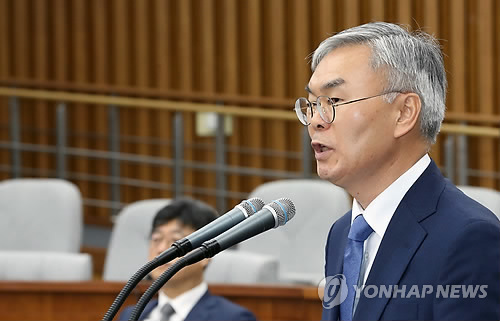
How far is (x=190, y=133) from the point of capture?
20.9 feet

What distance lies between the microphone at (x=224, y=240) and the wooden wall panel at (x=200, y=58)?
13.9 ft

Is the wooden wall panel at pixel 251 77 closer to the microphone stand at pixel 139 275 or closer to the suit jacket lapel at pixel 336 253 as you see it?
the suit jacket lapel at pixel 336 253

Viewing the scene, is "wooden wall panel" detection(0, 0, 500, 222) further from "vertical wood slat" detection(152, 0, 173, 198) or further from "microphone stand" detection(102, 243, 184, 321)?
"microphone stand" detection(102, 243, 184, 321)

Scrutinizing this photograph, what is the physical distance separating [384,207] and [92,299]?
2049 mm

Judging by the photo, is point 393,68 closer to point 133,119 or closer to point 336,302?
point 336,302

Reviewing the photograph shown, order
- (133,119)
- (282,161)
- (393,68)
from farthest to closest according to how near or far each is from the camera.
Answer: (133,119)
(282,161)
(393,68)

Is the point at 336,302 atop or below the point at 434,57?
below

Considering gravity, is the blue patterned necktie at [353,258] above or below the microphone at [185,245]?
below

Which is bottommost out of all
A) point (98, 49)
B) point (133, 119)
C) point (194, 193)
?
point (194, 193)

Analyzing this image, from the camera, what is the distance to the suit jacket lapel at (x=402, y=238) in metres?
1.53

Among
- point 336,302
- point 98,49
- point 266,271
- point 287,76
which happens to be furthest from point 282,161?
point 336,302

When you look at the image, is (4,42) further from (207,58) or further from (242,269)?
(242,269)

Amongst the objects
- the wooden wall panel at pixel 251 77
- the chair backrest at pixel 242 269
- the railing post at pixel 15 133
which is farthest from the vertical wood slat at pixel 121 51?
the chair backrest at pixel 242 269

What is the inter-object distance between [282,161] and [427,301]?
15.4 feet
